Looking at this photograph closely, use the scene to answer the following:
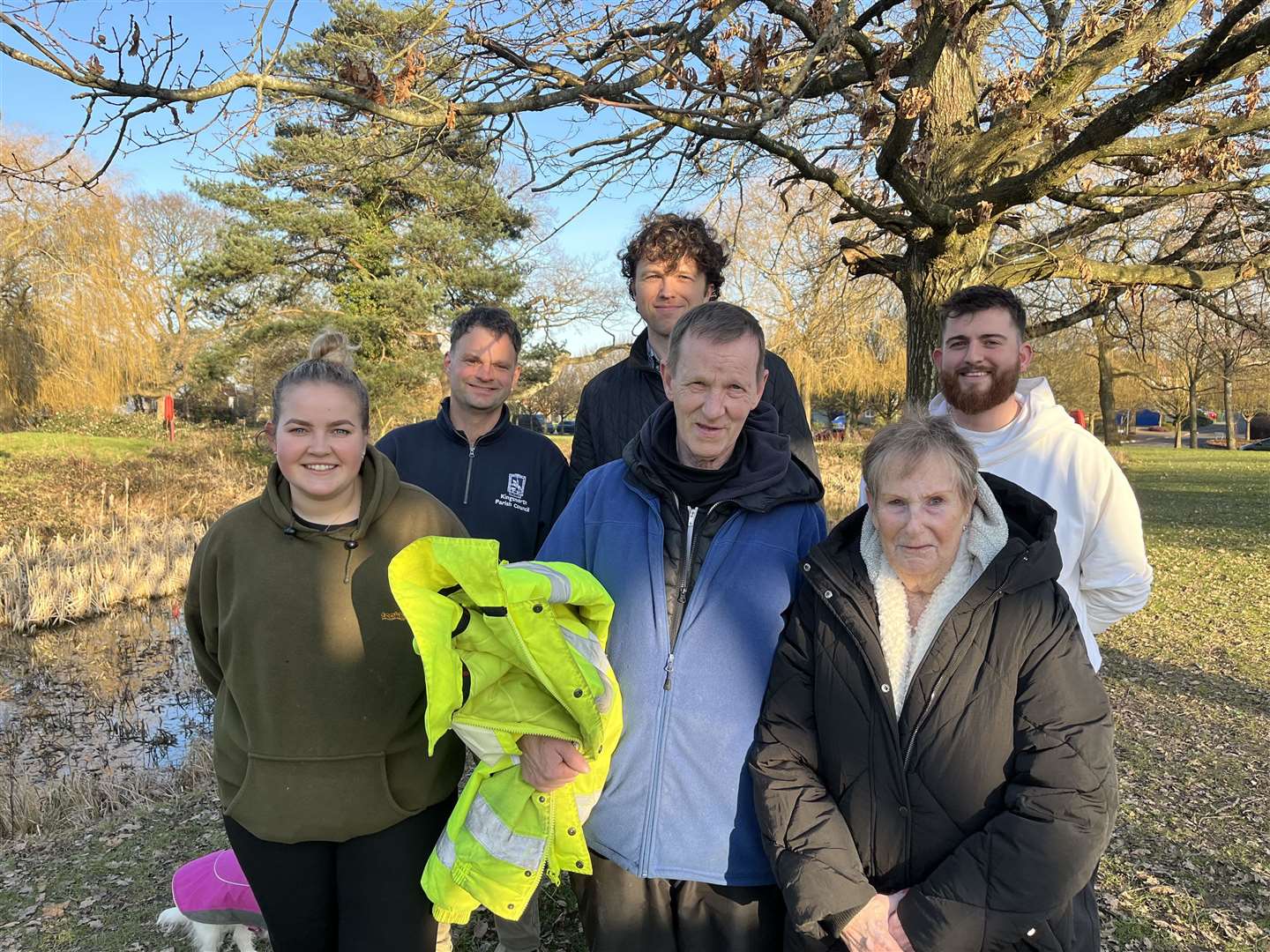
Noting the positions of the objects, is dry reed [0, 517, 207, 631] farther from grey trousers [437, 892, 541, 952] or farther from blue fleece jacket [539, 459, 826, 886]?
blue fleece jacket [539, 459, 826, 886]

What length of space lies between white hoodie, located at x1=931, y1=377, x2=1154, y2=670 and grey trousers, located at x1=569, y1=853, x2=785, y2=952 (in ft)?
4.38

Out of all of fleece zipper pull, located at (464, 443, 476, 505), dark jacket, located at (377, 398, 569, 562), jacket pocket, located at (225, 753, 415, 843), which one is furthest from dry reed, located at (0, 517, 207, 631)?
jacket pocket, located at (225, 753, 415, 843)

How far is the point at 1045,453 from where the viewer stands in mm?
2650

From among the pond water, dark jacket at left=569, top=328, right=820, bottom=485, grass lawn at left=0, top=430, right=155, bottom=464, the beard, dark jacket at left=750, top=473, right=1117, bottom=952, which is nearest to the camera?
dark jacket at left=750, top=473, right=1117, bottom=952

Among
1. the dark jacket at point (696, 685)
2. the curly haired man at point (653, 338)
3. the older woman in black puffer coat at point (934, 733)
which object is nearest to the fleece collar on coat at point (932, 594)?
the older woman in black puffer coat at point (934, 733)

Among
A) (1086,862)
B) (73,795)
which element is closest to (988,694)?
(1086,862)

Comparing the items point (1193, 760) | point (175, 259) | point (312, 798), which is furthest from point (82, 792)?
point (175, 259)

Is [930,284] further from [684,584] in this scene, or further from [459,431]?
[684,584]

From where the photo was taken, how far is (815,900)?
182cm

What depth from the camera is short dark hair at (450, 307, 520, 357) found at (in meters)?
3.17

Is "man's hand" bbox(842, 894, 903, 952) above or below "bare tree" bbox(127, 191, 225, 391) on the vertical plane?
below

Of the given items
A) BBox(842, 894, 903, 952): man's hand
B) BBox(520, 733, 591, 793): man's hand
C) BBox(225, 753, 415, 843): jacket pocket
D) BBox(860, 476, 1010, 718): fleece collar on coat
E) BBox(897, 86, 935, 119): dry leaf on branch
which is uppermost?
BBox(897, 86, 935, 119): dry leaf on branch

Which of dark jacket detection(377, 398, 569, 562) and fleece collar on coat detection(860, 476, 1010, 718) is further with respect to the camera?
dark jacket detection(377, 398, 569, 562)

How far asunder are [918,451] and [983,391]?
100 cm
